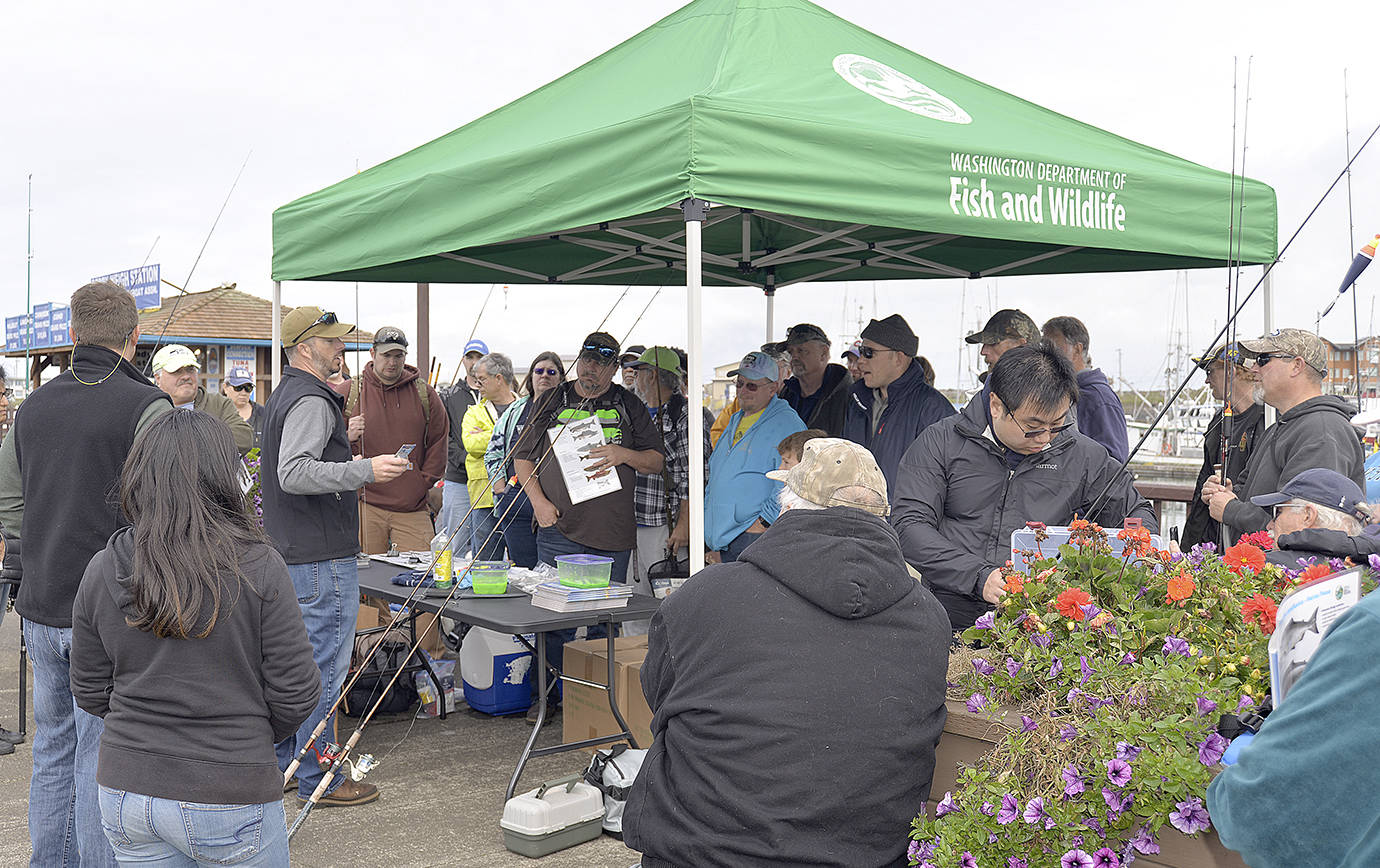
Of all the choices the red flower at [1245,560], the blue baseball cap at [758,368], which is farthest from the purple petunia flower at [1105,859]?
the blue baseball cap at [758,368]

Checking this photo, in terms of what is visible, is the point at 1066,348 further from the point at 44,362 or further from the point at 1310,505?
the point at 44,362

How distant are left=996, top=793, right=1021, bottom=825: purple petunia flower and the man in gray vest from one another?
2573 mm

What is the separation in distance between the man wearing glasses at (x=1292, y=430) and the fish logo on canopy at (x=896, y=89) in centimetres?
137

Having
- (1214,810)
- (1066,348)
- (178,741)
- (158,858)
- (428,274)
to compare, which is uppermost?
(428,274)

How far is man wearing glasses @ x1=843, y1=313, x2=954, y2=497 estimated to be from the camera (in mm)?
4746

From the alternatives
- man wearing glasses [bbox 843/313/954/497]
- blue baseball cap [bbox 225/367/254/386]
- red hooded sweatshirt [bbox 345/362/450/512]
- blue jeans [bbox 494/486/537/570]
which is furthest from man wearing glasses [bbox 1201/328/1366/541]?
blue baseball cap [bbox 225/367/254/386]

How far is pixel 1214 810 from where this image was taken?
1.25m

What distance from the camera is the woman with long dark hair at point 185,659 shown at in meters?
2.15

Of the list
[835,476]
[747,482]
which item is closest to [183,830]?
[835,476]

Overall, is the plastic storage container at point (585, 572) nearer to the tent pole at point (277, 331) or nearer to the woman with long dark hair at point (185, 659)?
the tent pole at point (277, 331)

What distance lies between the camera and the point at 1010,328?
4.38 metres

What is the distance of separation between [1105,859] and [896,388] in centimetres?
306

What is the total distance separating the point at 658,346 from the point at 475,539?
1446 mm

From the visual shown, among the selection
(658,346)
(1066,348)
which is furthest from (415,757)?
(1066,348)
